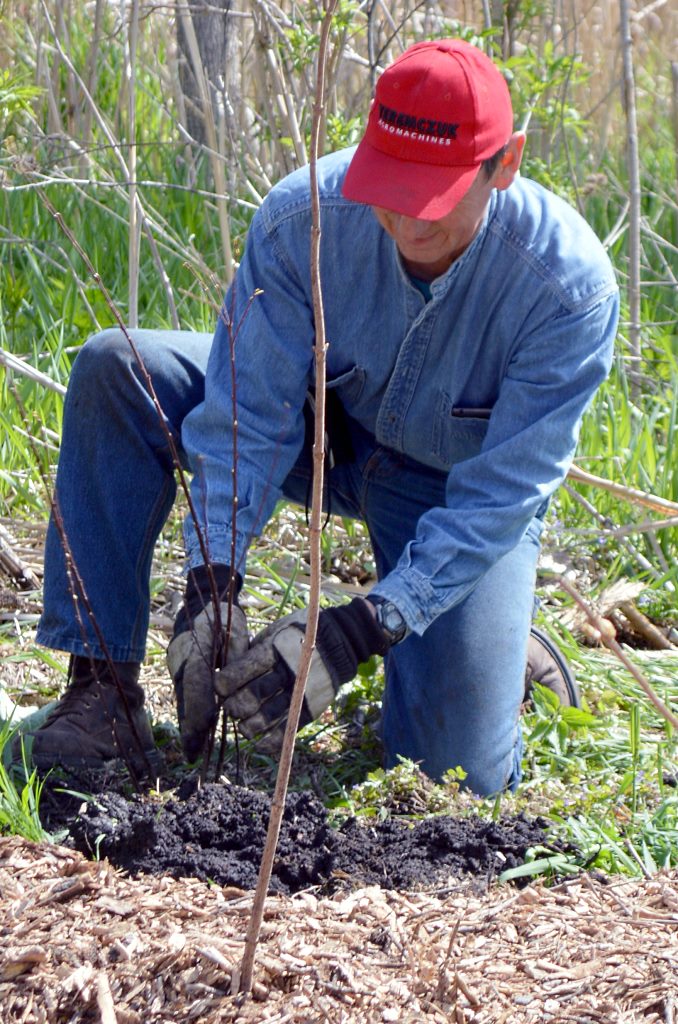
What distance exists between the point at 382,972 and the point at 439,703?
2.91 ft

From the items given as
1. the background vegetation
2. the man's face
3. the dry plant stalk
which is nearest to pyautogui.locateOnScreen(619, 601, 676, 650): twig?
the background vegetation

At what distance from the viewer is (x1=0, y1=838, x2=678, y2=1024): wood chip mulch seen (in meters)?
1.72

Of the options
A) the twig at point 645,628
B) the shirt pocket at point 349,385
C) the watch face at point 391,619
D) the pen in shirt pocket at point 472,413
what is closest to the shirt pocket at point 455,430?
the pen in shirt pocket at point 472,413

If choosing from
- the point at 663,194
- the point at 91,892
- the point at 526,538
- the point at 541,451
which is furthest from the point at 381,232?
the point at 663,194

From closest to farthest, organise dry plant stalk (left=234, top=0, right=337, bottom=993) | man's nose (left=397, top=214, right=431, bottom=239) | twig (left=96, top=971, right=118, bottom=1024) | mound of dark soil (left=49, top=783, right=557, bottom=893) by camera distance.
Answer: dry plant stalk (left=234, top=0, right=337, bottom=993)
twig (left=96, top=971, right=118, bottom=1024)
mound of dark soil (left=49, top=783, right=557, bottom=893)
man's nose (left=397, top=214, right=431, bottom=239)

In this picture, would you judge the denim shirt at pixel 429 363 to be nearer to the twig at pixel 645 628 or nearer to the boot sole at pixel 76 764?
the boot sole at pixel 76 764

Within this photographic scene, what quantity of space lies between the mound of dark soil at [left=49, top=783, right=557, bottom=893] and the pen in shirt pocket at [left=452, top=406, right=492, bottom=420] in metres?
0.85

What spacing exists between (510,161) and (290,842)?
133cm

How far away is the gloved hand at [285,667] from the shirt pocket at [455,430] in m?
0.52

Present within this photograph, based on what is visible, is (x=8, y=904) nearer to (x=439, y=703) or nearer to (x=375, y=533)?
(x=439, y=703)

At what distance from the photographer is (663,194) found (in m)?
5.50

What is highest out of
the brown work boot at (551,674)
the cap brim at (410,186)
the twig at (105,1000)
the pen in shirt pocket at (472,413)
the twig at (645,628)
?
the cap brim at (410,186)

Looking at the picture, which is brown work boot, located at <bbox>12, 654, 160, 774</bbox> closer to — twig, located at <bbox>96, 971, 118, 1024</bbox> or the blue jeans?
the blue jeans

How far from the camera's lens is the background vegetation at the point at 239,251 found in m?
2.69
